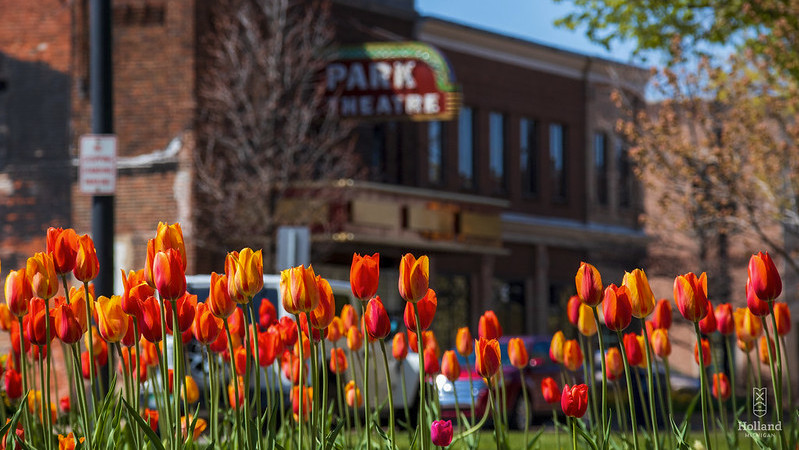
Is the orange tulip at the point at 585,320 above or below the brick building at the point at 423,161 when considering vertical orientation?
below

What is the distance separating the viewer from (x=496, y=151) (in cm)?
3488

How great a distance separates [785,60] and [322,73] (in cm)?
1038

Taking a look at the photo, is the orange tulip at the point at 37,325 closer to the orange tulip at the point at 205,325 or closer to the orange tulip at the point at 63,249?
the orange tulip at the point at 63,249

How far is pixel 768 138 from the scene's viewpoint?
2139 cm

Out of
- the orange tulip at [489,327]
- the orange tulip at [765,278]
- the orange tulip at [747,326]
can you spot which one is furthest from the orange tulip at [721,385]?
the orange tulip at [765,278]

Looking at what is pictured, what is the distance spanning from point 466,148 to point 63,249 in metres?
29.0

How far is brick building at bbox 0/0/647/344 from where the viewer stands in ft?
82.0

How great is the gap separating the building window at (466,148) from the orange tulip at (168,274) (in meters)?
29.0

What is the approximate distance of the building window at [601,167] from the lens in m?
38.7

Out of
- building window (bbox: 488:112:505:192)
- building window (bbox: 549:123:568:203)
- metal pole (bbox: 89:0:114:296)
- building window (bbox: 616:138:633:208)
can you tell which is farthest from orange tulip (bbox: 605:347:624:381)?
building window (bbox: 616:138:633:208)

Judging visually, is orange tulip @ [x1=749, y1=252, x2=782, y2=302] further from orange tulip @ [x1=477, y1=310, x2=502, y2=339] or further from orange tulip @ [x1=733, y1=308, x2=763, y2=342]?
orange tulip @ [x1=733, y1=308, x2=763, y2=342]

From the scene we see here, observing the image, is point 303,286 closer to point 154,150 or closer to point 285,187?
point 285,187

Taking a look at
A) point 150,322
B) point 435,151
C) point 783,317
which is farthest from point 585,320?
point 435,151

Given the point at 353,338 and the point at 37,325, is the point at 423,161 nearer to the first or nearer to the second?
the point at 353,338
